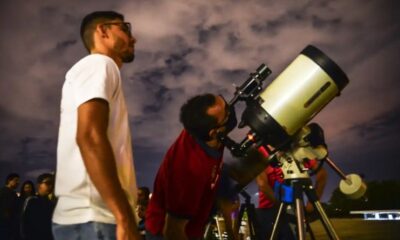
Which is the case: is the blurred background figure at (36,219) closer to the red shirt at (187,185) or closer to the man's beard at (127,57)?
the red shirt at (187,185)

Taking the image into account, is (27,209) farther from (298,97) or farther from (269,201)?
(298,97)

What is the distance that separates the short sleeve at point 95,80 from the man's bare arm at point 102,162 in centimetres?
3

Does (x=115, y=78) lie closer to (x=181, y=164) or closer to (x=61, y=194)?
(x=61, y=194)

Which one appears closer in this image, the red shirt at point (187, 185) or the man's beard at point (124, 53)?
the man's beard at point (124, 53)

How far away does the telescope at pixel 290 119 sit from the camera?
2.47 meters

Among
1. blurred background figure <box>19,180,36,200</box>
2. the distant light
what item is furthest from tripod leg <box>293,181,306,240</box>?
the distant light

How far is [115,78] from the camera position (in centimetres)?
142

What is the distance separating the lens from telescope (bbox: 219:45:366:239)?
247 cm

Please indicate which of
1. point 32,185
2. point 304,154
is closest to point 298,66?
point 304,154

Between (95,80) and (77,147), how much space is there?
26 cm

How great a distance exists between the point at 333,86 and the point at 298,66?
0.26 meters

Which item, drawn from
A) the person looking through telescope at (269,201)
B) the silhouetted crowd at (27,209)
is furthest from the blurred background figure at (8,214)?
the person looking through telescope at (269,201)

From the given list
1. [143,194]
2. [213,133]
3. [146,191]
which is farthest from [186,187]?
[146,191]

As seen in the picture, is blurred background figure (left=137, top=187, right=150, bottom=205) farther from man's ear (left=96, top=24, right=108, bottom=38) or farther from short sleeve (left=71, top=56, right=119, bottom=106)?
short sleeve (left=71, top=56, right=119, bottom=106)
